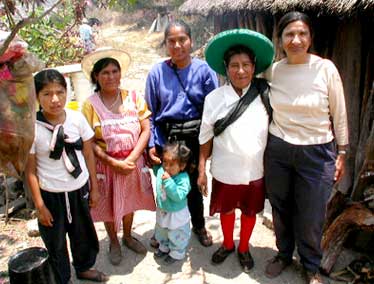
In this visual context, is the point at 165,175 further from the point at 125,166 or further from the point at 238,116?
the point at 238,116

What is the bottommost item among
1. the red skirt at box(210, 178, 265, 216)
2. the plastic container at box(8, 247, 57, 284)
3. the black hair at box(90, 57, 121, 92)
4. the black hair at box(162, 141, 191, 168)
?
the plastic container at box(8, 247, 57, 284)

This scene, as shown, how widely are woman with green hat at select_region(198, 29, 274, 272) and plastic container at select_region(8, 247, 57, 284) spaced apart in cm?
135

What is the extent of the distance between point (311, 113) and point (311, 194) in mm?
589

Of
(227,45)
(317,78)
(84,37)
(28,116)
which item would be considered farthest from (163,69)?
(84,37)

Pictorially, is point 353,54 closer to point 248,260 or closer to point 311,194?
point 311,194

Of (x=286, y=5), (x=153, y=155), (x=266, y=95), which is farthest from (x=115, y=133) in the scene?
(x=286, y=5)

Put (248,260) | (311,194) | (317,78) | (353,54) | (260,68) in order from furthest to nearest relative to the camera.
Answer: (353,54)
(248,260)
(260,68)
(311,194)
(317,78)

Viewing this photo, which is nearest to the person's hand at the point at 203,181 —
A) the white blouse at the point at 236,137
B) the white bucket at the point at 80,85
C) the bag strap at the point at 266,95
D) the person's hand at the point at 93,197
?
the white blouse at the point at 236,137

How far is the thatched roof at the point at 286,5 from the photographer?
2.75 metres

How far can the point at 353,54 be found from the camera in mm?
3396

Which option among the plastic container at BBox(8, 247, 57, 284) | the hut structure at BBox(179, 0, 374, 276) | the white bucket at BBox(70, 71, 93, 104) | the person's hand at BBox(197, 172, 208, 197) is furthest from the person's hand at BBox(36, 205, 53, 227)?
the white bucket at BBox(70, 71, 93, 104)

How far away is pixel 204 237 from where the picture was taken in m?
3.45

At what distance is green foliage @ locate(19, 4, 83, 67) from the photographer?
5.28m

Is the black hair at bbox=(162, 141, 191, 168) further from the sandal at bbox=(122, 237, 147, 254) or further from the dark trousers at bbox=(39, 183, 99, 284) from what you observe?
the sandal at bbox=(122, 237, 147, 254)
